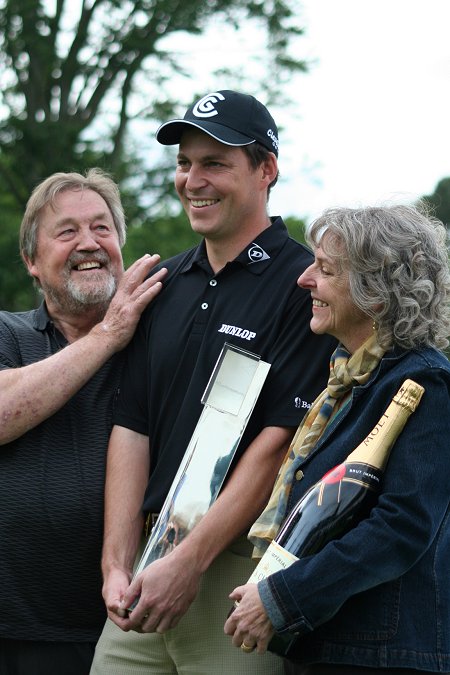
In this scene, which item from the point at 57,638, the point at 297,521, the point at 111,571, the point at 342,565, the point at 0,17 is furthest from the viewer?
the point at 0,17

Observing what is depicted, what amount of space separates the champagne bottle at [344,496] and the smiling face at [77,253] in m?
1.55

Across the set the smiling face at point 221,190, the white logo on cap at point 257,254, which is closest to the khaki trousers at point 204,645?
the white logo on cap at point 257,254

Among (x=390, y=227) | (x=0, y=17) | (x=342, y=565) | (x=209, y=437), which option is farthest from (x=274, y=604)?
(x=0, y=17)

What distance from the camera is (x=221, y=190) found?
3725 mm

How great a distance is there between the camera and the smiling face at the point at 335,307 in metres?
3.22

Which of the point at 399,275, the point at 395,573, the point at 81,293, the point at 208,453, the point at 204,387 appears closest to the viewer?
the point at 395,573

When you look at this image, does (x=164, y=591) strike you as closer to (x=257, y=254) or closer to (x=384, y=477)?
(x=384, y=477)

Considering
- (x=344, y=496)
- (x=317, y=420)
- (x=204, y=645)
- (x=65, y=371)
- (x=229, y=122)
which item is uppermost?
(x=229, y=122)

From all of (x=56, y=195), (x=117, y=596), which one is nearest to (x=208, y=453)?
(x=117, y=596)

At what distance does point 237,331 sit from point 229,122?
0.77 meters

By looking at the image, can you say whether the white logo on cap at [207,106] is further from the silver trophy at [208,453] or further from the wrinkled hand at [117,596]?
the wrinkled hand at [117,596]

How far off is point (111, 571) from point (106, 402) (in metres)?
0.71

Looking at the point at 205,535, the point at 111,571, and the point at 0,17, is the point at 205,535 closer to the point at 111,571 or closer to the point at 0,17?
the point at 111,571

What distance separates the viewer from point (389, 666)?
2.90 m
